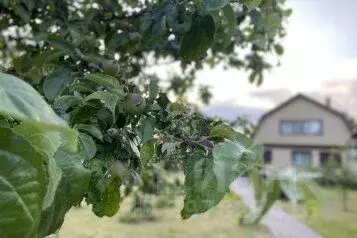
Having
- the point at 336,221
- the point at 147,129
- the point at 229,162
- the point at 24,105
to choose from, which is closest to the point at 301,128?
the point at 336,221

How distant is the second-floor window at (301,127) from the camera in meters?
46.2

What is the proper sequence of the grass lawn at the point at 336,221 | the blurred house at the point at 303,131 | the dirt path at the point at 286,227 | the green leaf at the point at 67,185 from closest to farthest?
1. the green leaf at the point at 67,185
2. the dirt path at the point at 286,227
3. the grass lawn at the point at 336,221
4. the blurred house at the point at 303,131

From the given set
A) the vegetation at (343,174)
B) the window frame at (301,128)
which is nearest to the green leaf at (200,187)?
the vegetation at (343,174)

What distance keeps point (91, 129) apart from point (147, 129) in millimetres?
A: 167

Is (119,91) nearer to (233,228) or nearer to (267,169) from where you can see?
(267,169)

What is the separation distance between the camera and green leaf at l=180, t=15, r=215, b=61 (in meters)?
1.77

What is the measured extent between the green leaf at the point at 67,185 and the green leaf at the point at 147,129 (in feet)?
1.43

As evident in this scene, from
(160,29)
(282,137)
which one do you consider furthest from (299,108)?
(160,29)

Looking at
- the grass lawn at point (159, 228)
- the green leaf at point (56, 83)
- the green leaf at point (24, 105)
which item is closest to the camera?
the green leaf at point (24, 105)

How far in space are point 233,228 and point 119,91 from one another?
13515 millimetres

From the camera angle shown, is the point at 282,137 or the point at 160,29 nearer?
the point at 160,29

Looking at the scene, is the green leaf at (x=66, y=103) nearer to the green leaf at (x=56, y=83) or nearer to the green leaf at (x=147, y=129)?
the green leaf at (x=147, y=129)

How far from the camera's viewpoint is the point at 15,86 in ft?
1.73

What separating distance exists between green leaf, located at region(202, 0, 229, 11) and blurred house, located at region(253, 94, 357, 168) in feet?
142
